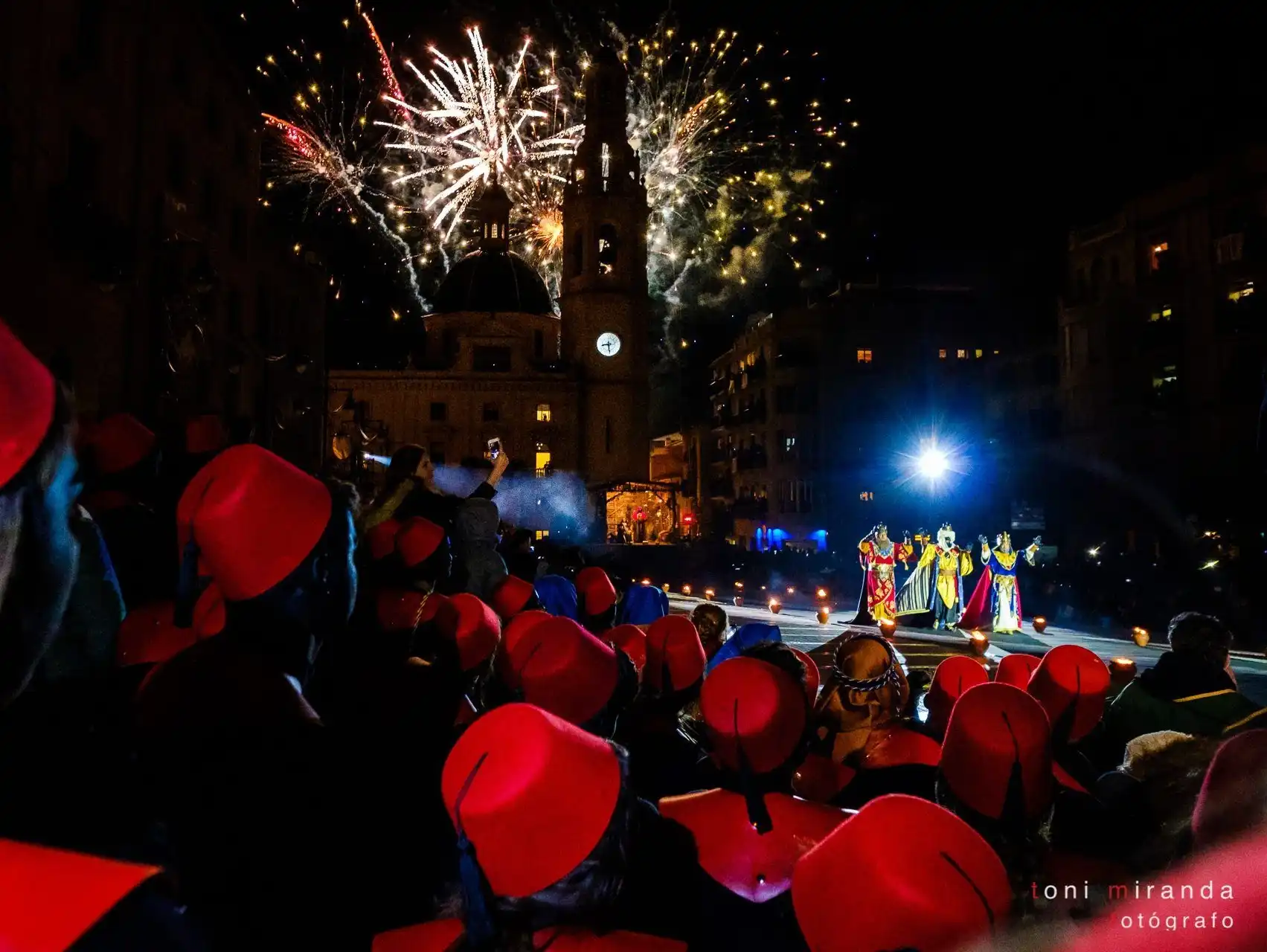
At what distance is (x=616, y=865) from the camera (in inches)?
80.7

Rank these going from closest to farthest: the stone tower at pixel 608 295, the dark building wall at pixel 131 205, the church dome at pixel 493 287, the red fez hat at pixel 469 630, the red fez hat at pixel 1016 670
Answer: the red fez hat at pixel 469 630
the red fez hat at pixel 1016 670
the dark building wall at pixel 131 205
the stone tower at pixel 608 295
the church dome at pixel 493 287

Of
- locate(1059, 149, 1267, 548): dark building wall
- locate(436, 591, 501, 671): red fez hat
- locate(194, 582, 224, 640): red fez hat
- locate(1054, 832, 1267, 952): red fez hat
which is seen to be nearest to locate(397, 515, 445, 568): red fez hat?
locate(436, 591, 501, 671): red fez hat

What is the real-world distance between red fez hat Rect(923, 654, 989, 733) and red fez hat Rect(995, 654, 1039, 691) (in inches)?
17.5

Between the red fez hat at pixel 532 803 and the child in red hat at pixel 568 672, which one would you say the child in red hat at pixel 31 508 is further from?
the child in red hat at pixel 568 672

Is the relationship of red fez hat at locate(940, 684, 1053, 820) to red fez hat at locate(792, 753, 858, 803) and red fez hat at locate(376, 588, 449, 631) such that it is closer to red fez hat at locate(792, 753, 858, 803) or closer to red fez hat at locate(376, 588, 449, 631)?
red fez hat at locate(792, 753, 858, 803)

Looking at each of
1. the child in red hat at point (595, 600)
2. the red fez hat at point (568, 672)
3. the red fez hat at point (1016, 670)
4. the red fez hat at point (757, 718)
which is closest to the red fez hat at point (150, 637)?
the red fez hat at point (568, 672)

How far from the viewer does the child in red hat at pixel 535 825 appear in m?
1.95

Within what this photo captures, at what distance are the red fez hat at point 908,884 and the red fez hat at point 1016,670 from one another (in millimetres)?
3645

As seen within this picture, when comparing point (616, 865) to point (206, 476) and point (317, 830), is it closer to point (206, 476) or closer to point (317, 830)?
point (317, 830)

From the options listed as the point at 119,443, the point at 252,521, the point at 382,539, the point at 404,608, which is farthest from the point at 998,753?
the point at 119,443

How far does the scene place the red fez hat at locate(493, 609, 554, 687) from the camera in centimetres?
421

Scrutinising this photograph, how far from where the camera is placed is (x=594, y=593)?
8.22 metres

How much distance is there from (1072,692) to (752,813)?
2391 millimetres

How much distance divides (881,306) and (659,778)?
54.1 meters
